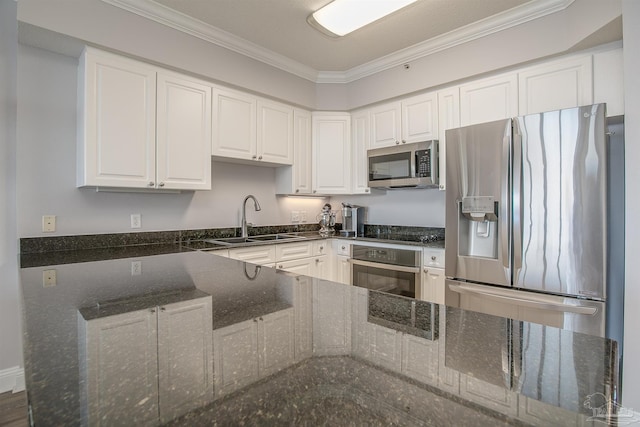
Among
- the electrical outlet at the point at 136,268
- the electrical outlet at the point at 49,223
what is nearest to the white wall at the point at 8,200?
the electrical outlet at the point at 49,223

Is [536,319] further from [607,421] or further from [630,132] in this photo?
[607,421]

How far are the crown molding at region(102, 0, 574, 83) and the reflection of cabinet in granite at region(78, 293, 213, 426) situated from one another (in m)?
2.35

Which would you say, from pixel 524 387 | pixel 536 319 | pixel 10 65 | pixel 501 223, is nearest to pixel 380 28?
pixel 501 223

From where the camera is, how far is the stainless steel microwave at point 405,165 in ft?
9.33

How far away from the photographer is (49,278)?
1.27 metres

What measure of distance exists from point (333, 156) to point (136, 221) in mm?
1997

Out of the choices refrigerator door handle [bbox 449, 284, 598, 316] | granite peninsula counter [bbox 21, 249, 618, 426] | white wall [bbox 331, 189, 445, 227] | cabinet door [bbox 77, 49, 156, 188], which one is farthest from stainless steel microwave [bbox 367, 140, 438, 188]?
granite peninsula counter [bbox 21, 249, 618, 426]

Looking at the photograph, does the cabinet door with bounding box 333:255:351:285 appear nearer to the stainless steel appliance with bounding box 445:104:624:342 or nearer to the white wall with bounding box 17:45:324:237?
the stainless steel appliance with bounding box 445:104:624:342

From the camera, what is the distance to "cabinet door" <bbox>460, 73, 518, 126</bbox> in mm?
2482

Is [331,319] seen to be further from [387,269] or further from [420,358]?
[387,269]

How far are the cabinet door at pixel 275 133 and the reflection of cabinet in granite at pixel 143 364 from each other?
246 centimetres

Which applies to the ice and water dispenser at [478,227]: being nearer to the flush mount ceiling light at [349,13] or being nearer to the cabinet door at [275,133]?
the flush mount ceiling light at [349,13]

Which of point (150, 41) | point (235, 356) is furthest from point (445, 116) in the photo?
point (235, 356)

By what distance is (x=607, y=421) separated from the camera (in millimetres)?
398
